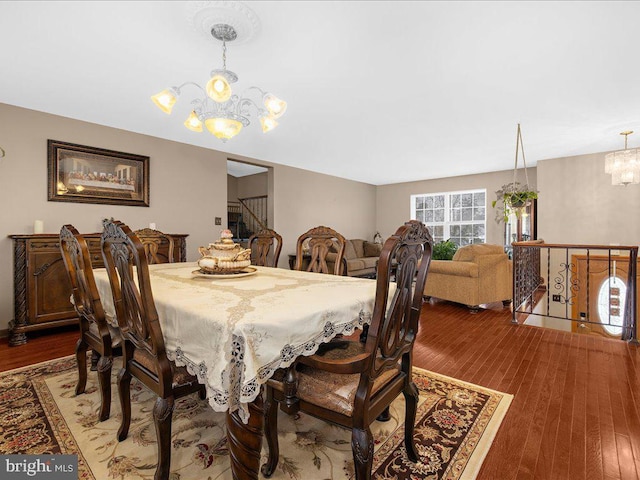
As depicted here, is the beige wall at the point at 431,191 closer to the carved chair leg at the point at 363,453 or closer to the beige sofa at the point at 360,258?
the beige sofa at the point at 360,258

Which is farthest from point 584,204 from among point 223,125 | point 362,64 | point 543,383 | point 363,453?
point 363,453

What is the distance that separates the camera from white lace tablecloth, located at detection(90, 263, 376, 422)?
998mm

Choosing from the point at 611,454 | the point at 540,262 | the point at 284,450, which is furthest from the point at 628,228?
the point at 284,450

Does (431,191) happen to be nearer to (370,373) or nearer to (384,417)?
(384,417)

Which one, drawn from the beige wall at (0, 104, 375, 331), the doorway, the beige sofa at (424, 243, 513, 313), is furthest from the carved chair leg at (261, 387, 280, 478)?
the doorway

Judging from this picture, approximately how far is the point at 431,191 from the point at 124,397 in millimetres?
7222

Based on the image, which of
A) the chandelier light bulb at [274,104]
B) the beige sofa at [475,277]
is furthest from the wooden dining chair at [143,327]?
the beige sofa at [475,277]

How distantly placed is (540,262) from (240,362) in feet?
20.9

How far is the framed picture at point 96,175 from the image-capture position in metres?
3.47

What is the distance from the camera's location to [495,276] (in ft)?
13.8

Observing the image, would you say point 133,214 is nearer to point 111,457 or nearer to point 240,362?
point 111,457

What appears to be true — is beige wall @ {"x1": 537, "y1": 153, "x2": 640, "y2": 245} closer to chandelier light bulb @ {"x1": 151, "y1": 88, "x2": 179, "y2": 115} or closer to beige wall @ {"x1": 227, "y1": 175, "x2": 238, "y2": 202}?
chandelier light bulb @ {"x1": 151, "y1": 88, "x2": 179, "y2": 115}

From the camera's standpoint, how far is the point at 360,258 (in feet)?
22.3

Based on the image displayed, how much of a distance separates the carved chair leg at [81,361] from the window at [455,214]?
6.26 meters
